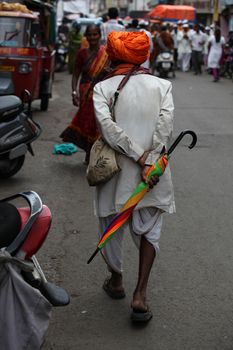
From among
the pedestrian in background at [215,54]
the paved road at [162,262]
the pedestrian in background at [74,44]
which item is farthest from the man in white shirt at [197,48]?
the paved road at [162,262]

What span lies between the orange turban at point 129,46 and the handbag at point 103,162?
4.3 inches

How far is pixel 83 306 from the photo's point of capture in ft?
14.7

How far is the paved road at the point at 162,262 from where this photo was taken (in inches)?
160

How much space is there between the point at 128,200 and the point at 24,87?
831 cm

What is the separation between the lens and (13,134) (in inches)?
301

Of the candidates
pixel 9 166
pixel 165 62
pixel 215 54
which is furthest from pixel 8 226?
pixel 215 54

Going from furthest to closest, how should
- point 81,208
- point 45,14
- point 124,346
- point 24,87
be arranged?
point 45,14 → point 24,87 → point 81,208 → point 124,346

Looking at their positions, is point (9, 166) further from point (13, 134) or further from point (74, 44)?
point (74, 44)

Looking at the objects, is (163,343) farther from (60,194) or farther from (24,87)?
(24,87)

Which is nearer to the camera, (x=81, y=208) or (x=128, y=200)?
(x=128, y=200)

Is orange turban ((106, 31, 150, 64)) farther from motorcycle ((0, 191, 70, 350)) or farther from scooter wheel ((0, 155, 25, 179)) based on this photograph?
scooter wheel ((0, 155, 25, 179))

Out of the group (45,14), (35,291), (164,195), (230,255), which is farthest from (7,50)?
(35,291)

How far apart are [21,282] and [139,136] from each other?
1.29 m

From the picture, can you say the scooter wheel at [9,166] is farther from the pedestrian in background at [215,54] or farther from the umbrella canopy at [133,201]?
the pedestrian in background at [215,54]
